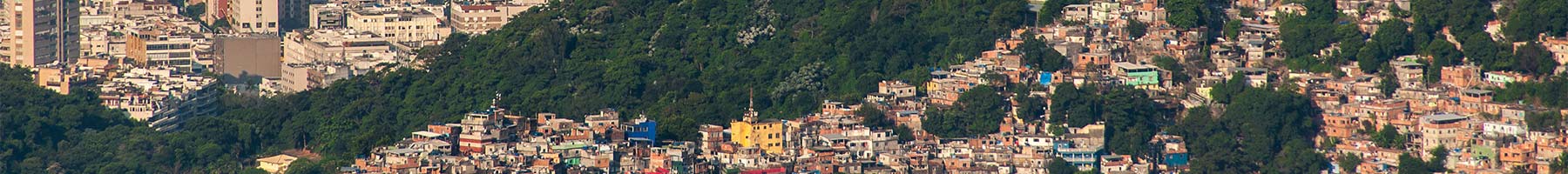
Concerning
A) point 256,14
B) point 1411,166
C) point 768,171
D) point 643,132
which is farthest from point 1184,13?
point 256,14

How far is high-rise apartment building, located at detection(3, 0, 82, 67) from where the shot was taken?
9175cm

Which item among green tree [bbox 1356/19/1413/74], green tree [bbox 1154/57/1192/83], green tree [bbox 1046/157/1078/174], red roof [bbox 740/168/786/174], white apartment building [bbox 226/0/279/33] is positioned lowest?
red roof [bbox 740/168/786/174]

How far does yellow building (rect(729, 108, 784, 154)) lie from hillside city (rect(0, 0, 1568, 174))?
0.10ft

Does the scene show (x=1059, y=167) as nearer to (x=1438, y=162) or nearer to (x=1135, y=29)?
(x=1438, y=162)

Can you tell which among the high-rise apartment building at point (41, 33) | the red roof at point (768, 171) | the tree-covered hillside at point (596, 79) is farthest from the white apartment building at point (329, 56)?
the red roof at point (768, 171)

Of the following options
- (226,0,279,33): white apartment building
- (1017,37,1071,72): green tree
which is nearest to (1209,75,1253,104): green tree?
(1017,37,1071,72): green tree

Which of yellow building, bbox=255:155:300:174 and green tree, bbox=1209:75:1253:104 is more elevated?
green tree, bbox=1209:75:1253:104

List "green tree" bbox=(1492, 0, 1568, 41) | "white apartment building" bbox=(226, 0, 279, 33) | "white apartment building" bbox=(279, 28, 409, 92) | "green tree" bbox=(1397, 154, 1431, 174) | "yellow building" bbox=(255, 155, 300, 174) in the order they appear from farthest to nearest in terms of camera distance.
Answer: "white apartment building" bbox=(226, 0, 279, 33), "white apartment building" bbox=(279, 28, 409, 92), "yellow building" bbox=(255, 155, 300, 174), "green tree" bbox=(1492, 0, 1568, 41), "green tree" bbox=(1397, 154, 1431, 174)

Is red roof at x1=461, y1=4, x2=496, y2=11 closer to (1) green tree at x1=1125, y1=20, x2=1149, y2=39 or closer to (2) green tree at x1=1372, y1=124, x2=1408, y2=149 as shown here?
(1) green tree at x1=1125, y1=20, x2=1149, y2=39

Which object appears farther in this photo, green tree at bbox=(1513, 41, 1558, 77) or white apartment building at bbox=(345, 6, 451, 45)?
white apartment building at bbox=(345, 6, 451, 45)

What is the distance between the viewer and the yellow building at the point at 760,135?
7312cm

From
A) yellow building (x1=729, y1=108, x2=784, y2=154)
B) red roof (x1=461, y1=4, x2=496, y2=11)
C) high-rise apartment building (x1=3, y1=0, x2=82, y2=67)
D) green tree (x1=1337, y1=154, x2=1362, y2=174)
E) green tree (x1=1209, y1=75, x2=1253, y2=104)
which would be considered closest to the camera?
green tree (x1=1337, y1=154, x2=1362, y2=174)

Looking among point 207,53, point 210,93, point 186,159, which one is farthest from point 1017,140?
point 207,53

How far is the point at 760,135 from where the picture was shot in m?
73.5
